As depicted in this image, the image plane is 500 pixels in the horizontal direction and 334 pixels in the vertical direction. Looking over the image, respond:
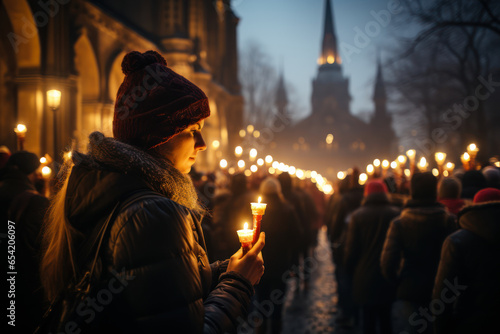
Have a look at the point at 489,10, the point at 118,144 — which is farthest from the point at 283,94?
the point at 118,144

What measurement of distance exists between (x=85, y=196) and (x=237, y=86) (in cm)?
3748

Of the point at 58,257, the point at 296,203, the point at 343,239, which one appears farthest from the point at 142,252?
the point at 296,203

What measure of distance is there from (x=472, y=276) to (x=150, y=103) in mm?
2809

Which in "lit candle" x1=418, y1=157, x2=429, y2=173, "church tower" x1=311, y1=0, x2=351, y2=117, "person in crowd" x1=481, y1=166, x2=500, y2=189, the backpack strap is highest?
"church tower" x1=311, y1=0, x2=351, y2=117

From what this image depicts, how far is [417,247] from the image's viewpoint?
13.8 ft

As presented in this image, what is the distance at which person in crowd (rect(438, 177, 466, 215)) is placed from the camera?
16.0 feet

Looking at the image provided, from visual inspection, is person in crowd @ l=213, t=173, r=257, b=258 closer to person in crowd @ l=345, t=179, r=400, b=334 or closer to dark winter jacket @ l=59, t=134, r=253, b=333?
person in crowd @ l=345, t=179, r=400, b=334

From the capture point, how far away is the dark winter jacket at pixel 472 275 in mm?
2979

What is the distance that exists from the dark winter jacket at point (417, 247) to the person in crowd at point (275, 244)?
1669 mm

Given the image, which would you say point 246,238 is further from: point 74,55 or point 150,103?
point 74,55

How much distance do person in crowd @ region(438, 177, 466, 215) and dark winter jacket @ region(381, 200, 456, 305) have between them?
2.41ft

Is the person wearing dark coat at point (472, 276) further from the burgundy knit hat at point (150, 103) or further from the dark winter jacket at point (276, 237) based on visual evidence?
the dark winter jacket at point (276, 237)

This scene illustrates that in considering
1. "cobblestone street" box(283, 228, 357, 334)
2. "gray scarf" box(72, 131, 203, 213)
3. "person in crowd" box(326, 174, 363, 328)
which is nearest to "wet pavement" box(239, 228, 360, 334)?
"cobblestone street" box(283, 228, 357, 334)

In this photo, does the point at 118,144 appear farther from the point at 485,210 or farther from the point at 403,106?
the point at 403,106
